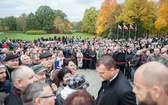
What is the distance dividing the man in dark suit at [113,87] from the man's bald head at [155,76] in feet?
5.35

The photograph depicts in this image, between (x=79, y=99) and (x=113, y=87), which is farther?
(x=113, y=87)

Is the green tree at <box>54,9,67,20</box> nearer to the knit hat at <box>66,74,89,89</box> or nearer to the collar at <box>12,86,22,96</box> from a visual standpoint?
the collar at <box>12,86,22,96</box>

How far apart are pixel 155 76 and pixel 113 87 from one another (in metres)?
1.93

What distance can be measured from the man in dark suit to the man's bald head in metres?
1.63

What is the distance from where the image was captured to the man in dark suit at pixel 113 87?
3695 millimetres

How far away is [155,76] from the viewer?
2051 millimetres

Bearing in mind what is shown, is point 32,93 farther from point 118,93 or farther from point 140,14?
point 140,14

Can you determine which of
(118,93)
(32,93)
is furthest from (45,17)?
(32,93)

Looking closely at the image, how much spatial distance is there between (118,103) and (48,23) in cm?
9907

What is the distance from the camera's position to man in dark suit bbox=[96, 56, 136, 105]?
3.70 metres

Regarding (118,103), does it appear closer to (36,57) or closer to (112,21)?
(36,57)

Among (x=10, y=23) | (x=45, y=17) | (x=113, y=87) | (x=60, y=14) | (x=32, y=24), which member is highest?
(x=60, y=14)

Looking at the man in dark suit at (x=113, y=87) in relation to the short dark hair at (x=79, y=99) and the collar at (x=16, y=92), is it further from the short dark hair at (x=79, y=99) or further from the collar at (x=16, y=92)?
the collar at (x=16, y=92)

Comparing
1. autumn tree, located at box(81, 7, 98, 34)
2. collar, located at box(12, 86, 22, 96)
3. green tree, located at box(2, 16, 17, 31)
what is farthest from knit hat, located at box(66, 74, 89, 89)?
green tree, located at box(2, 16, 17, 31)
